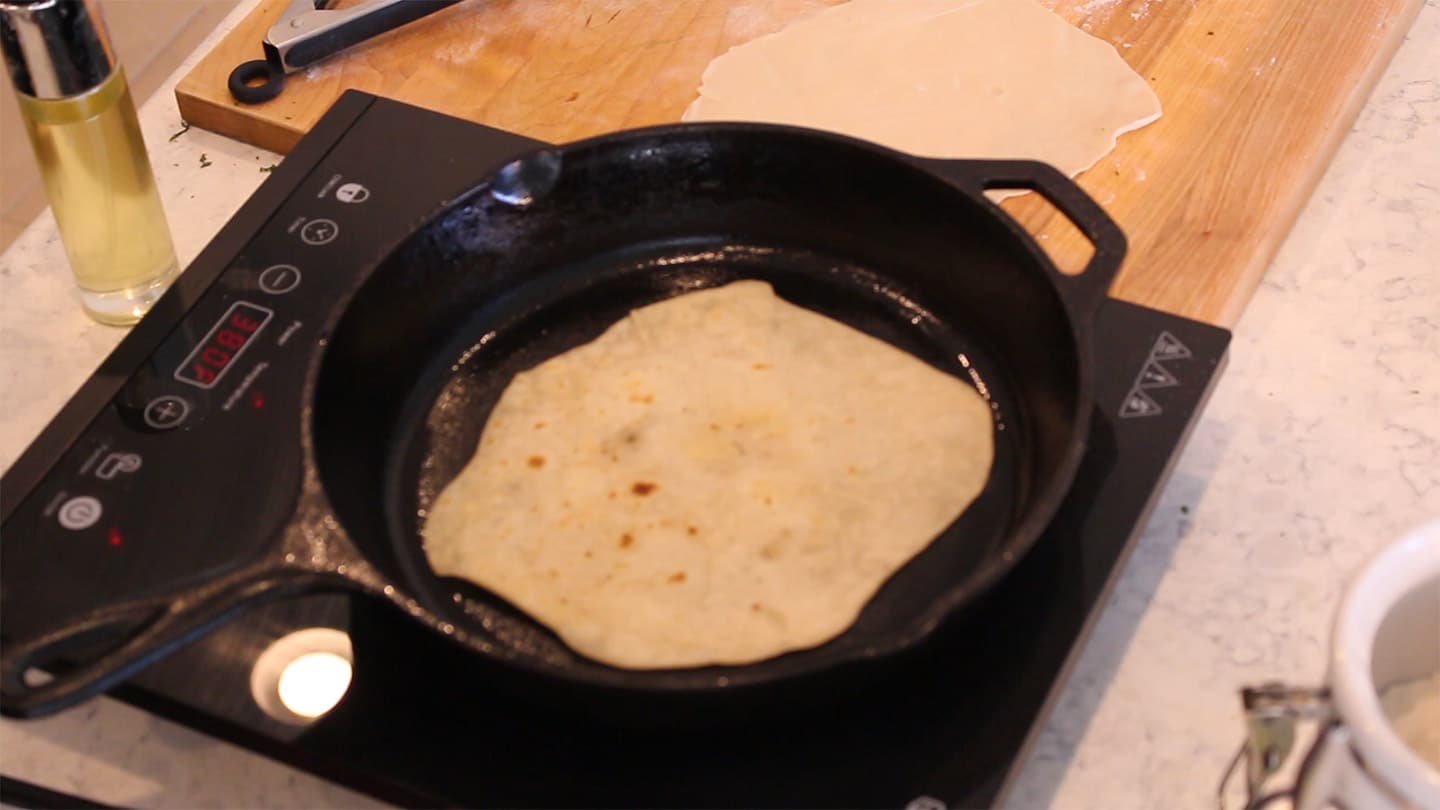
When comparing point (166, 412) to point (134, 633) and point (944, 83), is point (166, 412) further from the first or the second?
point (944, 83)

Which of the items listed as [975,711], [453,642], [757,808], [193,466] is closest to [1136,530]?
[975,711]

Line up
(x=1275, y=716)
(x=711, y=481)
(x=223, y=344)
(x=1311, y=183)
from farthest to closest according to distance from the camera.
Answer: (x=1311, y=183)
(x=223, y=344)
(x=711, y=481)
(x=1275, y=716)

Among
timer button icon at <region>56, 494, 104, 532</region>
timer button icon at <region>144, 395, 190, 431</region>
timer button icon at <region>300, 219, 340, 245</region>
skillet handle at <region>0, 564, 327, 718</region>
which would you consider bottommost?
timer button icon at <region>56, 494, 104, 532</region>

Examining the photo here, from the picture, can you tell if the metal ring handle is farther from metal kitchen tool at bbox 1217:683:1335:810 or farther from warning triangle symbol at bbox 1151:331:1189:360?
metal kitchen tool at bbox 1217:683:1335:810

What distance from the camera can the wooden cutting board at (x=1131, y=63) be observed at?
1044 mm

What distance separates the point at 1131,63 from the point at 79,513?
0.90 m

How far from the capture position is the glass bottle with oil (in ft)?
2.72

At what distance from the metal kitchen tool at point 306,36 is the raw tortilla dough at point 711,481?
1.45 ft

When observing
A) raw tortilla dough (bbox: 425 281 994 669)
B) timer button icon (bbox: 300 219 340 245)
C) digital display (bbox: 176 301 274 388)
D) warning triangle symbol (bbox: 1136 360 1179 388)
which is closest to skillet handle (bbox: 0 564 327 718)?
raw tortilla dough (bbox: 425 281 994 669)

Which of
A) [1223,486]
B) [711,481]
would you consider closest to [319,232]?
[711,481]

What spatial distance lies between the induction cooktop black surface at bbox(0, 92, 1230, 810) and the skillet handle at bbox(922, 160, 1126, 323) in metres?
0.11

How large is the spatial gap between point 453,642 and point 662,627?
0.14 meters

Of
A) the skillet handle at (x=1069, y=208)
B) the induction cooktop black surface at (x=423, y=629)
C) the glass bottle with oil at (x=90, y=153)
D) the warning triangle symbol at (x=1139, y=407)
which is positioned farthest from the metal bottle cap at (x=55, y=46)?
the warning triangle symbol at (x=1139, y=407)

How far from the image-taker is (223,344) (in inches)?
37.0
